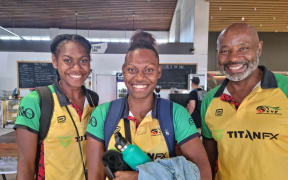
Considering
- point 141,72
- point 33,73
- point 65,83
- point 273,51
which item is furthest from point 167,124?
point 273,51

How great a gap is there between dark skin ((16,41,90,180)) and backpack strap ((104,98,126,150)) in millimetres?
376

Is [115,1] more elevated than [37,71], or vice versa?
[115,1]

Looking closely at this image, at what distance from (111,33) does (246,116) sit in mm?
10010

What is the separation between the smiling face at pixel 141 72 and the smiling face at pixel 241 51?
57cm

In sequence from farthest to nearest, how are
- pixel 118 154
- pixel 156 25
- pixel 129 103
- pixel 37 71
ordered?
pixel 156 25 < pixel 37 71 < pixel 129 103 < pixel 118 154

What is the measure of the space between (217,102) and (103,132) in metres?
0.83

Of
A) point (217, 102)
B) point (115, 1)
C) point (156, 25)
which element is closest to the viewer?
point (217, 102)

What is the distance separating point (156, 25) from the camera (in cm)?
984

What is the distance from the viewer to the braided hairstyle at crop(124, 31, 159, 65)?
1.05 meters

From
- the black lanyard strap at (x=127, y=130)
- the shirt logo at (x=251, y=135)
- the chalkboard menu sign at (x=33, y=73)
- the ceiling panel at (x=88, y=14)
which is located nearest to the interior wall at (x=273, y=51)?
the ceiling panel at (x=88, y=14)

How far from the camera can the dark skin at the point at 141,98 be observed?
916 mm

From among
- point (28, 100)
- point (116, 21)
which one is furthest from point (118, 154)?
point (116, 21)

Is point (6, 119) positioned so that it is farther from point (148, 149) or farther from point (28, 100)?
point (148, 149)

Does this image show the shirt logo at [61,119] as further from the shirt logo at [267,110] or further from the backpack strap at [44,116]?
the shirt logo at [267,110]
